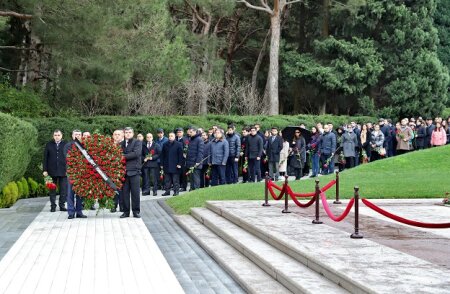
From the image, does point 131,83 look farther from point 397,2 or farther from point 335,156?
point 397,2

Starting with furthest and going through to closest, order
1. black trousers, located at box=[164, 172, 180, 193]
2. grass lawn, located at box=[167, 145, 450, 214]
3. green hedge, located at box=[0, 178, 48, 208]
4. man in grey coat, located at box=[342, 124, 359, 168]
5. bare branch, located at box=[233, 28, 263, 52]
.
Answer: bare branch, located at box=[233, 28, 263, 52]
man in grey coat, located at box=[342, 124, 359, 168]
black trousers, located at box=[164, 172, 180, 193]
grass lawn, located at box=[167, 145, 450, 214]
green hedge, located at box=[0, 178, 48, 208]

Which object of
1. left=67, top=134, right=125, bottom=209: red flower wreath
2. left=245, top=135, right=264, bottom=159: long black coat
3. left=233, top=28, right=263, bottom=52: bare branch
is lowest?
left=67, top=134, right=125, bottom=209: red flower wreath

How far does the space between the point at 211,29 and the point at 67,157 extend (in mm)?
43626

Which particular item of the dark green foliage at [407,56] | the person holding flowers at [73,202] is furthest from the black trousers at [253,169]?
the dark green foliage at [407,56]

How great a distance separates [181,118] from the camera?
33688mm

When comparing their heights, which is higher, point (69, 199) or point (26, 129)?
point (26, 129)

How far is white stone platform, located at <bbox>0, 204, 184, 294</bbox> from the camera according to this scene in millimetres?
11008

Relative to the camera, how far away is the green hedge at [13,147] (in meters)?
20.8

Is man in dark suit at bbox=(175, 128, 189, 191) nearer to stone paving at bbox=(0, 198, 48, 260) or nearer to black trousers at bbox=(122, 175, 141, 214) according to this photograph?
stone paving at bbox=(0, 198, 48, 260)

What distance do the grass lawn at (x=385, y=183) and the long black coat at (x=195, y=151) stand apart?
1516 millimetres

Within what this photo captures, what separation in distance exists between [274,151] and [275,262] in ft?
57.5

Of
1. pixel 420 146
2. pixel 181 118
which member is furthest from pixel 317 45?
pixel 181 118

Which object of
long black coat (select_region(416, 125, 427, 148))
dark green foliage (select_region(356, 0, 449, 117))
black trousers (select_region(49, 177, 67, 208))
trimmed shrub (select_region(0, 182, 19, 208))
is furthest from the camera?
dark green foliage (select_region(356, 0, 449, 117))

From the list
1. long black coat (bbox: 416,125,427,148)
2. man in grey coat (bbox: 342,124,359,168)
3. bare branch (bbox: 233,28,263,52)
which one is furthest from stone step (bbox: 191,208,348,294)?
bare branch (bbox: 233,28,263,52)
